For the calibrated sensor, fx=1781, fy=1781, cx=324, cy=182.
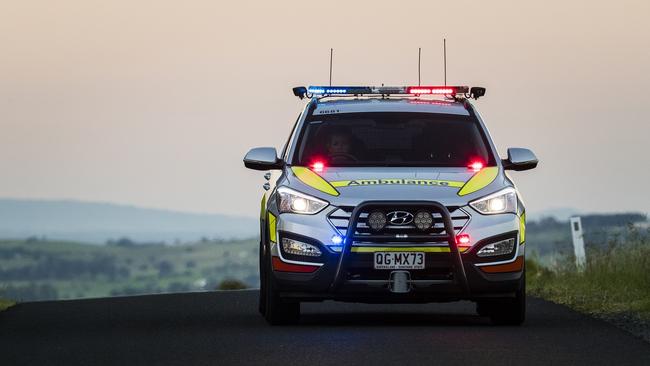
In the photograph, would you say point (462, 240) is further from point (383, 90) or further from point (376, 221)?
point (383, 90)

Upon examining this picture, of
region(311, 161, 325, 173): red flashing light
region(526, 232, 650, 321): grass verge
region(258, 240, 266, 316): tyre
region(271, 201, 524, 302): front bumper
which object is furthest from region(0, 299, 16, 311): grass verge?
region(526, 232, 650, 321): grass verge

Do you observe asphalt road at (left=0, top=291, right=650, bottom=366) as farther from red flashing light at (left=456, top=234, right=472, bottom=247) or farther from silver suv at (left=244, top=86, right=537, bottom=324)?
red flashing light at (left=456, top=234, right=472, bottom=247)

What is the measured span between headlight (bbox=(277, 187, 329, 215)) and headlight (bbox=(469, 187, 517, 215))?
1.28m

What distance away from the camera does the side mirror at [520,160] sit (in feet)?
51.5

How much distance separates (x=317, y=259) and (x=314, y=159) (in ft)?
4.08

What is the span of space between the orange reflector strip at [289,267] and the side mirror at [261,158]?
3.33 feet

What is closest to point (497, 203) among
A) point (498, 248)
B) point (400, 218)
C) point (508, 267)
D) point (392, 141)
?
point (498, 248)

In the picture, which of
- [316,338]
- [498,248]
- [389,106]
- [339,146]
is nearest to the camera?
[316,338]

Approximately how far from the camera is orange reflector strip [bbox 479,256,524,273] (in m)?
14.9

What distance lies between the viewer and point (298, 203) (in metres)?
Answer: 15.0

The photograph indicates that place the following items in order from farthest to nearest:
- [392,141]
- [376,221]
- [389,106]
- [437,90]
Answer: [437,90] → [389,106] → [392,141] → [376,221]

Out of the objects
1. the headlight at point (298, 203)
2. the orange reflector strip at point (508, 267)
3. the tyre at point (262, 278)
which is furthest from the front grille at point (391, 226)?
the tyre at point (262, 278)

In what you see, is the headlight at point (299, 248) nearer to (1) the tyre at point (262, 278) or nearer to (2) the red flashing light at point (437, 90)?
(1) the tyre at point (262, 278)

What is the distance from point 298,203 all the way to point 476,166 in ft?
5.60
